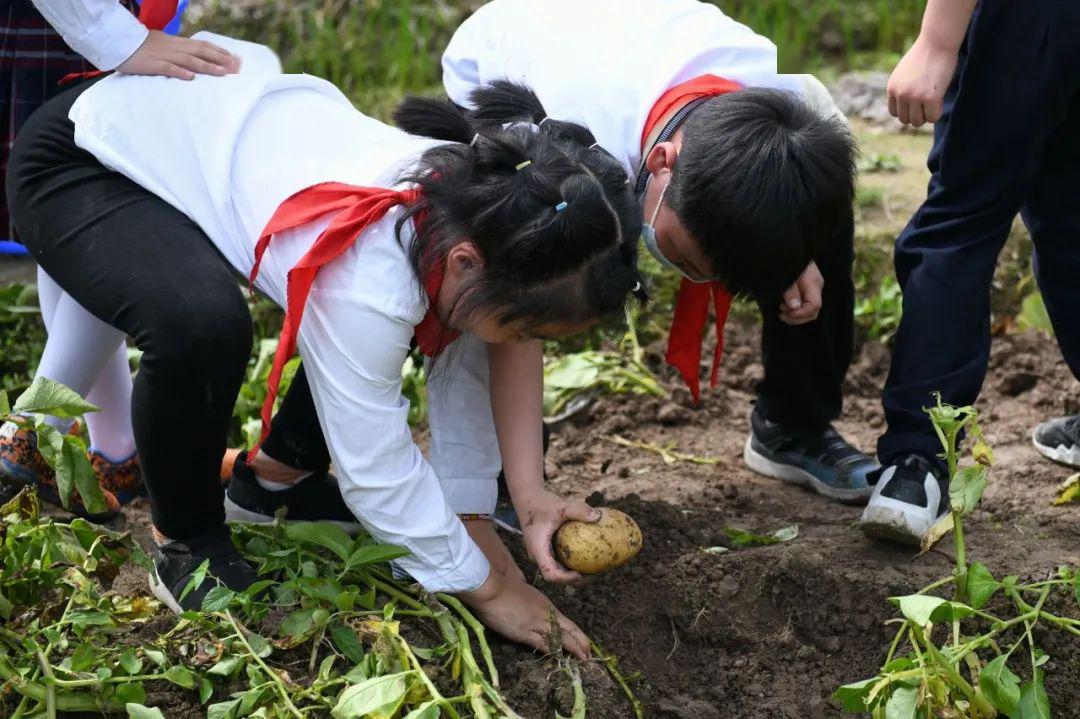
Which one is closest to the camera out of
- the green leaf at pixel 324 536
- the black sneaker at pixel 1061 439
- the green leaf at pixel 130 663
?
the green leaf at pixel 130 663

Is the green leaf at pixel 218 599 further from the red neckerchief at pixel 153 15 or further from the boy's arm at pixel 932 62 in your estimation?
the boy's arm at pixel 932 62

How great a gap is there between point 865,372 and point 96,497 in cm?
206

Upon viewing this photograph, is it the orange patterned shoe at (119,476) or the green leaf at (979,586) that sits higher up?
the green leaf at (979,586)

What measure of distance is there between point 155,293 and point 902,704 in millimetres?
1252

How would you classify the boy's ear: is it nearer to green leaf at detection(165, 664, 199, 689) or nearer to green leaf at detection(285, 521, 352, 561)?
green leaf at detection(285, 521, 352, 561)

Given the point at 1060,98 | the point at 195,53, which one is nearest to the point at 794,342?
the point at 1060,98

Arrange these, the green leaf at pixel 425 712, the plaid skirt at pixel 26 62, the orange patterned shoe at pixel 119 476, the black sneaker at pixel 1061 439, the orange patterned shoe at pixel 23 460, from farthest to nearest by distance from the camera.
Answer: the black sneaker at pixel 1061 439, the orange patterned shoe at pixel 119 476, the orange patterned shoe at pixel 23 460, the plaid skirt at pixel 26 62, the green leaf at pixel 425 712

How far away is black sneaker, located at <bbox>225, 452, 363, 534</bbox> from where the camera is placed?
2533 mm

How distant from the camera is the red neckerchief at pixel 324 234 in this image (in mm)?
1906

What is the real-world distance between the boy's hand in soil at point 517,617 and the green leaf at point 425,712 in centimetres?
31

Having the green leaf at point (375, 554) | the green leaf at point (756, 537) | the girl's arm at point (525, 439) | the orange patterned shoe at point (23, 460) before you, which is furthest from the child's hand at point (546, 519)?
the orange patterned shoe at point (23, 460)

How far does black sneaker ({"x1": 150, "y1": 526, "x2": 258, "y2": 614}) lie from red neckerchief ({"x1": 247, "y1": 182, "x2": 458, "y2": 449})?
0.31m

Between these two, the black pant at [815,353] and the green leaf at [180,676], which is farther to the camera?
the black pant at [815,353]

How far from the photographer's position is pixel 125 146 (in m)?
2.16
